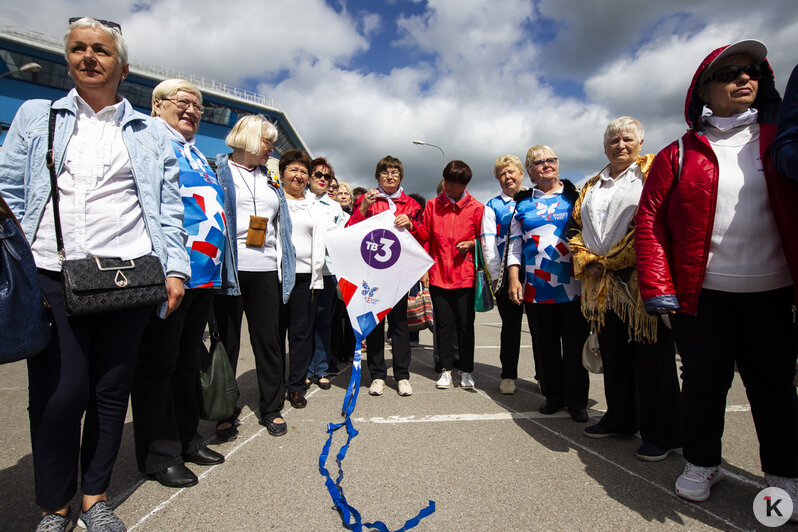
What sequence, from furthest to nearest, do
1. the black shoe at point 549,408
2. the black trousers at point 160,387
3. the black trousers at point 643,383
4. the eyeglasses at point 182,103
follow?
the black shoe at point 549,408, the black trousers at point 643,383, the eyeglasses at point 182,103, the black trousers at point 160,387

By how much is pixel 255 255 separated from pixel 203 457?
4.45 feet

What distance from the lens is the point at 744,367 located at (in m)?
2.14

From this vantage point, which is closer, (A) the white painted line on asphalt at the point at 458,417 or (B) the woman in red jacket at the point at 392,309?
(A) the white painted line on asphalt at the point at 458,417

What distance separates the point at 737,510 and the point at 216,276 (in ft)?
9.91

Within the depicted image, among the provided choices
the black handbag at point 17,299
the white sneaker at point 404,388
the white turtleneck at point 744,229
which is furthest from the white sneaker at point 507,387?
the black handbag at point 17,299

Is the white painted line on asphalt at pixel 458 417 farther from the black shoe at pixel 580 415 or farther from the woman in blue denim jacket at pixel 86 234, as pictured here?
the woman in blue denim jacket at pixel 86 234

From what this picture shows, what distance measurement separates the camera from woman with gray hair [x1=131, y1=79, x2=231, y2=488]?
2.34m

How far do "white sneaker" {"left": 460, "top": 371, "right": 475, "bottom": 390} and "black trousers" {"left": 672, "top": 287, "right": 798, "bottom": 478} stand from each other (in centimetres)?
219

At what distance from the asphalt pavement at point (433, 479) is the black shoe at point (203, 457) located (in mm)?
50

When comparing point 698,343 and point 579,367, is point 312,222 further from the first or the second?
point 698,343

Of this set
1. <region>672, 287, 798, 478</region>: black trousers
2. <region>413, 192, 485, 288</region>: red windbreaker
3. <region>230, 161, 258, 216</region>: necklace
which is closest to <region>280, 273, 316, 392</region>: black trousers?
<region>230, 161, 258, 216</region>: necklace

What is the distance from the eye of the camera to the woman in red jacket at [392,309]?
4.20 m

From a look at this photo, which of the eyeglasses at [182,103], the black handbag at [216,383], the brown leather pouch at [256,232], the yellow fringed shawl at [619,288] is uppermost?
the eyeglasses at [182,103]

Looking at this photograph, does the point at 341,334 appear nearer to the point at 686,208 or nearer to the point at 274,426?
the point at 274,426
